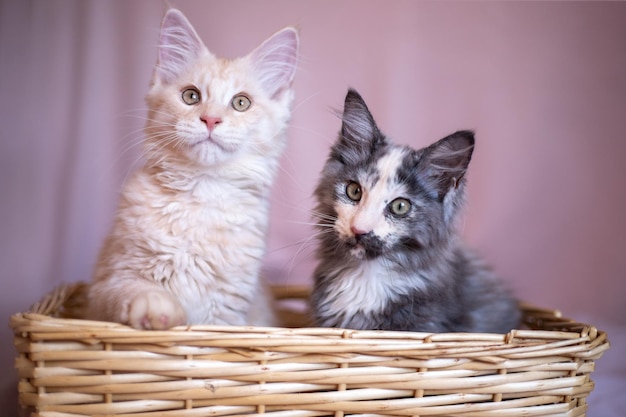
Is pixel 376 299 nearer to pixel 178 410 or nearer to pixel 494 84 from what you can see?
pixel 178 410

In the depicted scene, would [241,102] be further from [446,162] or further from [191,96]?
[446,162]

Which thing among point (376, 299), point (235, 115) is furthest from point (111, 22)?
point (376, 299)

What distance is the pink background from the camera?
224 cm

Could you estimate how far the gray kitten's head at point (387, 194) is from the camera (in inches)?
56.7

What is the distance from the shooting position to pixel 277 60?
68.6 inches

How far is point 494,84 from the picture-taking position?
235 centimetres

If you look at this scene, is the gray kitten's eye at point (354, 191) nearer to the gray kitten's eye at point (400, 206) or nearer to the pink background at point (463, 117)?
the gray kitten's eye at point (400, 206)

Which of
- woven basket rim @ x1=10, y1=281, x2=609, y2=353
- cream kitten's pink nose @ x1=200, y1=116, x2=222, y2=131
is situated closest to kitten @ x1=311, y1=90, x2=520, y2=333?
woven basket rim @ x1=10, y1=281, x2=609, y2=353

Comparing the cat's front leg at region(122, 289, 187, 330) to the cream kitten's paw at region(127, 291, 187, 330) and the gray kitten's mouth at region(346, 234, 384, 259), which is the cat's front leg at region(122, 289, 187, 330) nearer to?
the cream kitten's paw at region(127, 291, 187, 330)

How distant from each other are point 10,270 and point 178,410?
1187mm

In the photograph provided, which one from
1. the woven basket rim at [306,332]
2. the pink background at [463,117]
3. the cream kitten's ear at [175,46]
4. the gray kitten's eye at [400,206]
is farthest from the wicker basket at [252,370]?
the pink background at [463,117]

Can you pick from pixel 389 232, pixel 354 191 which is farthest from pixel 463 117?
pixel 389 232

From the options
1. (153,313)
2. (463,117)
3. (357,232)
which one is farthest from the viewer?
(463,117)

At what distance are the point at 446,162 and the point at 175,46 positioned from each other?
2.68 feet
